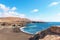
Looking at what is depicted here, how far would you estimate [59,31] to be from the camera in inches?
284

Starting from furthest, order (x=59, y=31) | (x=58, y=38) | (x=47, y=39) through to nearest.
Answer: (x=59, y=31), (x=47, y=39), (x=58, y=38)

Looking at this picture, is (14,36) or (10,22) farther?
(10,22)

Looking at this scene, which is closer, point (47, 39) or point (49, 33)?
point (47, 39)

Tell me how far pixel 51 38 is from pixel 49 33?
2.79 feet

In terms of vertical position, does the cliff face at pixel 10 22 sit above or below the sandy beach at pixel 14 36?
above

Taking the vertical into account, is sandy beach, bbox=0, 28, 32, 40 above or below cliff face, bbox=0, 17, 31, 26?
below

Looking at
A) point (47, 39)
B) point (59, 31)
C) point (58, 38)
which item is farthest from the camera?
point (59, 31)

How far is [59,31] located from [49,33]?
61cm

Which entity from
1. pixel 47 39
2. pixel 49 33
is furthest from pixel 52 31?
pixel 47 39

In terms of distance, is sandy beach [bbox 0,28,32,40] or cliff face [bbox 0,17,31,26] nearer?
sandy beach [bbox 0,28,32,40]

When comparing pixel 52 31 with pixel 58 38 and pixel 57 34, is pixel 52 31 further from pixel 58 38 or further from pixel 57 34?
pixel 58 38

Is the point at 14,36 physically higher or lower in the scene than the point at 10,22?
lower

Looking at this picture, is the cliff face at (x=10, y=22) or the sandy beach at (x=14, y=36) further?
the cliff face at (x=10, y=22)

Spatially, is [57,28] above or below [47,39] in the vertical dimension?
above
